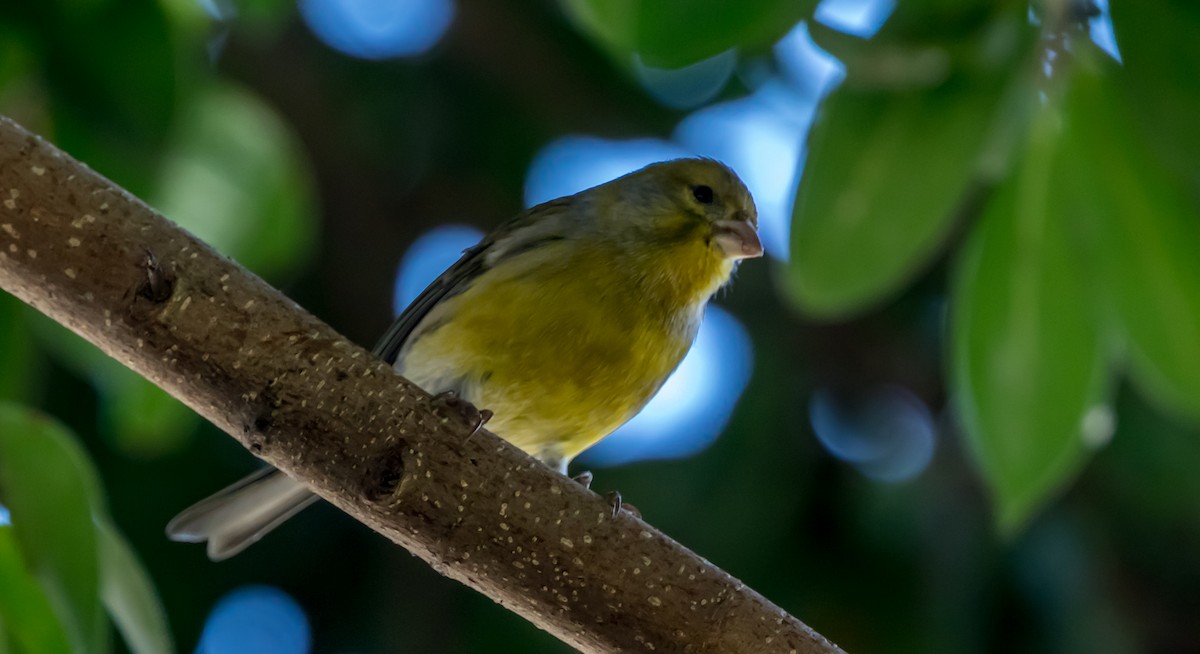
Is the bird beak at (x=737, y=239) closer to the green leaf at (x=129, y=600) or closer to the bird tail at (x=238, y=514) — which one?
the bird tail at (x=238, y=514)

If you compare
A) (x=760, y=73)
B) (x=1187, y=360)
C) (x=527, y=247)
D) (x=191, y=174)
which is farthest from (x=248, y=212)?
(x=760, y=73)

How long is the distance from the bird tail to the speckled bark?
0.99 m

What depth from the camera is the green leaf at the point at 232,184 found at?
8.48 ft

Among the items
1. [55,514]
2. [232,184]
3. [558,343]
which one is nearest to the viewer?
[55,514]

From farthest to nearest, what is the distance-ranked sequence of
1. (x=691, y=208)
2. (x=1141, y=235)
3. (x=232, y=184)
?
1. (x=691, y=208)
2. (x=232, y=184)
3. (x=1141, y=235)

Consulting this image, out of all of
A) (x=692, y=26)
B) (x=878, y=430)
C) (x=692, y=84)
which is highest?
(x=692, y=26)

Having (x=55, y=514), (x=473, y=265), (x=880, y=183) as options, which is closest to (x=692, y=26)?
(x=880, y=183)

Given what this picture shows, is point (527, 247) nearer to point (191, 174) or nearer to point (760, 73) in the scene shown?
point (191, 174)

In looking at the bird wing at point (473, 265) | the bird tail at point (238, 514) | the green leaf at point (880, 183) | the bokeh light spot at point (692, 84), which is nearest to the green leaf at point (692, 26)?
the green leaf at point (880, 183)

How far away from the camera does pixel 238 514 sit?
287 cm

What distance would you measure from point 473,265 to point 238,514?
31.2 inches

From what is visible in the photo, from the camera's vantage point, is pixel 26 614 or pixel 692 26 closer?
pixel 26 614

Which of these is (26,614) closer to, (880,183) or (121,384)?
(121,384)

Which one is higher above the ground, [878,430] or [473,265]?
[473,265]
